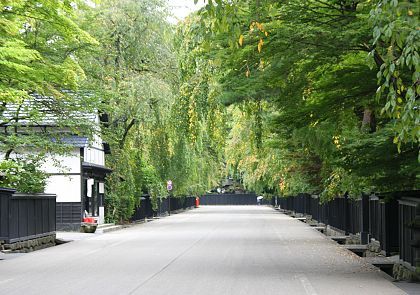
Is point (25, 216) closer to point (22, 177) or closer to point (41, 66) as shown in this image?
point (22, 177)

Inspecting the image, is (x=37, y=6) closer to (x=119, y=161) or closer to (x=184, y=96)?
(x=184, y=96)

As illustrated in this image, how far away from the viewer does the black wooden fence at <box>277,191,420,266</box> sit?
15453 millimetres

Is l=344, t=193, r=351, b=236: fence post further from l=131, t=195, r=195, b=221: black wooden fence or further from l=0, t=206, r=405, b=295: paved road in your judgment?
l=131, t=195, r=195, b=221: black wooden fence

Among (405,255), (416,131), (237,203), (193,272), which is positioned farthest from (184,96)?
(237,203)

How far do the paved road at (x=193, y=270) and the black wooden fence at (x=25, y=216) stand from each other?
1.20 meters

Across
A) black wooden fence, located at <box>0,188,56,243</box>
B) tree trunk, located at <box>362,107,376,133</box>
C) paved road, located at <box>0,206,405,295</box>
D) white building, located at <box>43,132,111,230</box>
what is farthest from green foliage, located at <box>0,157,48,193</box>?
tree trunk, located at <box>362,107,376,133</box>

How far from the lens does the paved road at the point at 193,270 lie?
13.4 m

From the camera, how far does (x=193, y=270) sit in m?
16.8

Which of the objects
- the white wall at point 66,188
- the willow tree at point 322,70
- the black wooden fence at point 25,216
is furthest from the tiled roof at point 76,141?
the willow tree at point 322,70

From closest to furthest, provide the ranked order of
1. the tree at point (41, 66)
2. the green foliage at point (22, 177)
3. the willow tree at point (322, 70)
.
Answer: the willow tree at point (322, 70) < the tree at point (41, 66) < the green foliage at point (22, 177)

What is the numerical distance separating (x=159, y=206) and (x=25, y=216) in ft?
125

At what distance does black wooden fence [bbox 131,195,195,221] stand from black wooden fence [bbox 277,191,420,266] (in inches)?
508

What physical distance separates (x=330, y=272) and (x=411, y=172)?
359 centimetres

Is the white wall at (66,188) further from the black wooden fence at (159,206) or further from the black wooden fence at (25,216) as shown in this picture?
the black wooden fence at (159,206)
